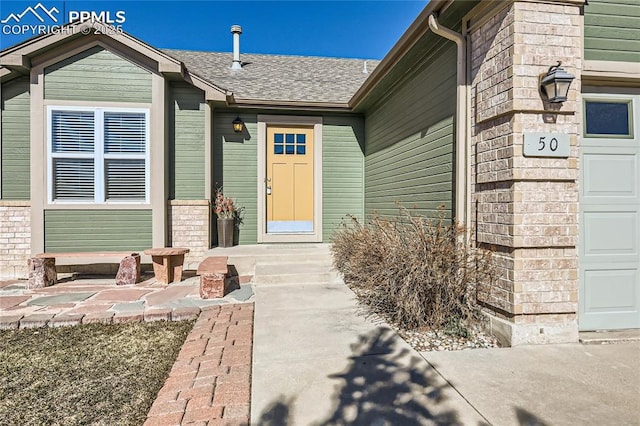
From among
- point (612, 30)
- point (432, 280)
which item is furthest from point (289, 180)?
point (612, 30)

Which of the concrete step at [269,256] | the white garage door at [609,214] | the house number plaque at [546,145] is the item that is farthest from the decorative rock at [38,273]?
the white garage door at [609,214]

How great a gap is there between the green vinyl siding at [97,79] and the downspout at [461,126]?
4582mm

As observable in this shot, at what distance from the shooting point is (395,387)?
2.06 m

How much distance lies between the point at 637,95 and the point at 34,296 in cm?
696

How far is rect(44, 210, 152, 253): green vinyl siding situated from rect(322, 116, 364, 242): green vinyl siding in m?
3.31

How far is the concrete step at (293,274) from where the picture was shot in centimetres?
464

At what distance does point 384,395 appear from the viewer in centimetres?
197

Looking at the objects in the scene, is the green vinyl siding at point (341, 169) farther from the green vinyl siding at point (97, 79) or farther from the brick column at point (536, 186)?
the brick column at point (536, 186)

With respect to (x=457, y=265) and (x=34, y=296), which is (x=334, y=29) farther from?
(x=34, y=296)

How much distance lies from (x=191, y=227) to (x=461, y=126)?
14.8ft

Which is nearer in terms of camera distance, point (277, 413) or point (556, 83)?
point (277, 413)

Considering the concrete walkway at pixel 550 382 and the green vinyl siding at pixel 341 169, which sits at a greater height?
the green vinyl siding at pixel 341 169

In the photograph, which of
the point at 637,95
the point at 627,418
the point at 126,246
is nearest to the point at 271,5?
the point at 126,246

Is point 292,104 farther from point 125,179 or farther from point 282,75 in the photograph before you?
point 125,179
